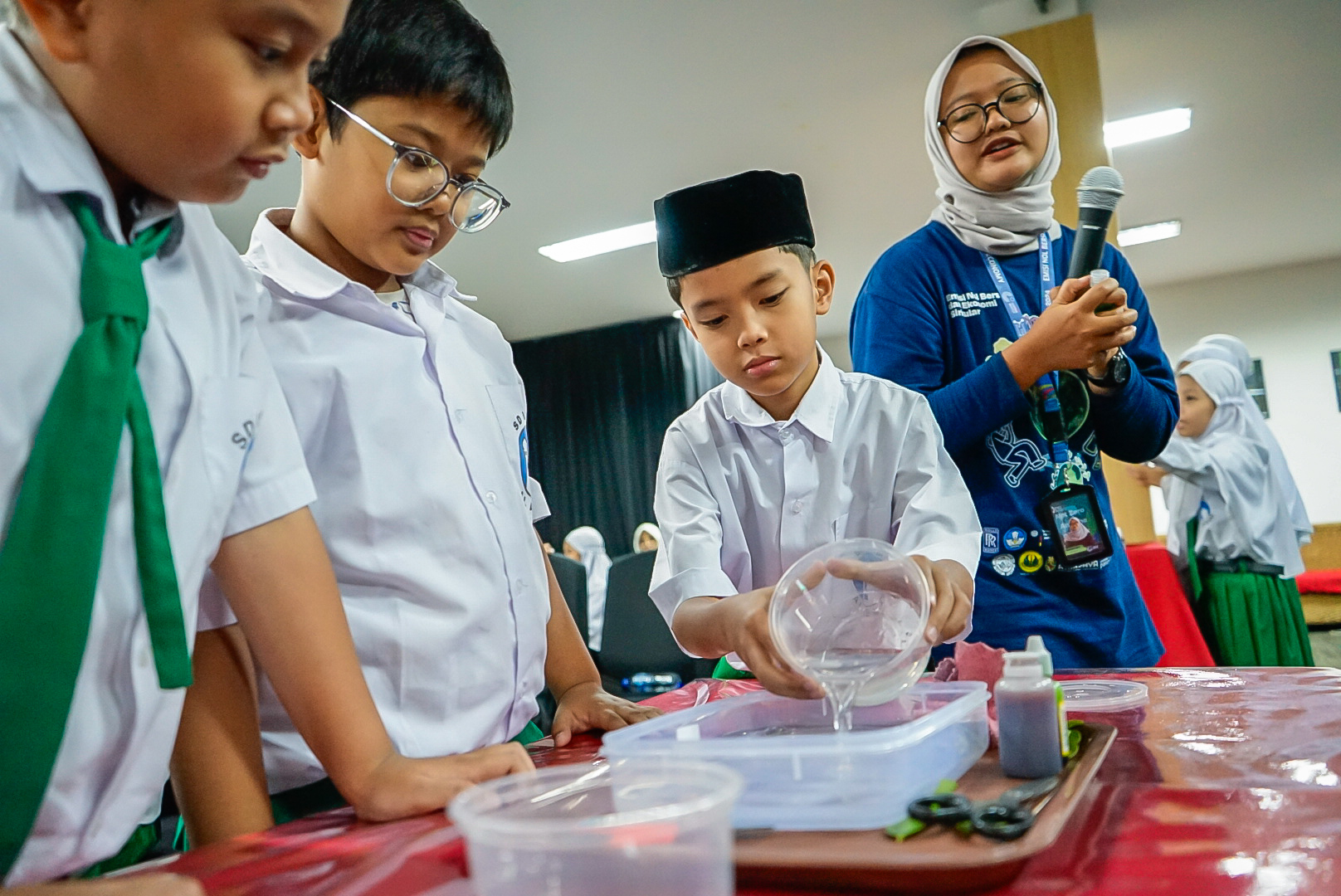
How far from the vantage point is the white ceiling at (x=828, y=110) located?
413 centimetres

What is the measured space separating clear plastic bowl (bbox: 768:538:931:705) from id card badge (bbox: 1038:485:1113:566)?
0.57m

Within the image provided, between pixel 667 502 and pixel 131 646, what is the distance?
2.45 feet

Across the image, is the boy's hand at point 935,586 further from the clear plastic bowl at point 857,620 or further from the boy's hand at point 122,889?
the boy's hand at point 122,889

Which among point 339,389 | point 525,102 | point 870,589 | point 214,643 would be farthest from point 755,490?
point 525,102

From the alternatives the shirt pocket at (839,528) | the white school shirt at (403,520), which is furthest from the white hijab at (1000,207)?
the white school shirt at (403,520)

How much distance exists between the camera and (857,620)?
0.89 meters

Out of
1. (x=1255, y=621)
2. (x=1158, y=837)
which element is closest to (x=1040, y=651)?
(x=1158, y=837)

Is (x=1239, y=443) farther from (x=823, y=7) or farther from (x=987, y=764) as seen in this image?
(x=987, y=764)

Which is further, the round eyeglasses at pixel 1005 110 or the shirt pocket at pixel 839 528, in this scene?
the round eyeglasses at pixel 1005 110

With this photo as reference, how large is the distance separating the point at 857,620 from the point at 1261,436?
4.35m

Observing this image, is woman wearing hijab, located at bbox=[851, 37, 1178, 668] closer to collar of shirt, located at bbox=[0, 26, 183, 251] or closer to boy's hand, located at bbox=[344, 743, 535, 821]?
boy's hand, located at bbox=[344, 743, 535, 821]

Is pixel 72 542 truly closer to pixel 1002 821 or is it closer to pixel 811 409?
pixel 1002 821

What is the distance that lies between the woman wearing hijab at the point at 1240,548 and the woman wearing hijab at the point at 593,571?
8.42 ft

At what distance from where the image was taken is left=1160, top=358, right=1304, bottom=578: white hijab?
13.1 feet
